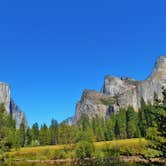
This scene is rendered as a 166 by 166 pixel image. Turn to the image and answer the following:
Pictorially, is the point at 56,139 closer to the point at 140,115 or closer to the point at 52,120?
the point at 52,120

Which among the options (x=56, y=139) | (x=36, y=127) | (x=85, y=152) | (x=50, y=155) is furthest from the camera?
(x=36, y=127)

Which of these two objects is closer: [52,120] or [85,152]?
[85,152]

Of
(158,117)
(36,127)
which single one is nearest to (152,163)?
(158,117)

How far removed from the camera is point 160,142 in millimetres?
10969

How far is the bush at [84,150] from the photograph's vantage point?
75438mm

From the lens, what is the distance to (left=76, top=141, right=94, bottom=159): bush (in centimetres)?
7544

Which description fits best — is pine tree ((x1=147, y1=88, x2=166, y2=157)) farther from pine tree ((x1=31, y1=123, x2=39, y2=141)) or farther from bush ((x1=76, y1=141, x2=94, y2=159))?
pine tree ((x1=31, y1=123, x2=39, y2=141))

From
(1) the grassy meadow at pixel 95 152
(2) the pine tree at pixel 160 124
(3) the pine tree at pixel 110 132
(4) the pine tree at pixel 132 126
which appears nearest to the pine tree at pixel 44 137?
(3) the pine tree at pixel 110 132

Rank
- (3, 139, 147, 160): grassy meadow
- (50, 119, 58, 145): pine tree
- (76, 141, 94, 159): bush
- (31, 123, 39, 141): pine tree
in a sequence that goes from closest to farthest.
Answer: (76, 141, 94, 159): bush < (3, 139, 147, 160): grassy meadow < (50, 119, 58, 145): pine tree < (31, 123, 39, 141): pine tree

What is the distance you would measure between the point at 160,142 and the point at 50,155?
2948 inches

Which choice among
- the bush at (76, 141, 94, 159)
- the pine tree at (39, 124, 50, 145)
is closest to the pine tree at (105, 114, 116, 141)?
the pine tree at (39, 124, 50, 145)

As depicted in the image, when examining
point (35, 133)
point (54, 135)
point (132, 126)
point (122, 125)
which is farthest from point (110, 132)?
point (35, 133)

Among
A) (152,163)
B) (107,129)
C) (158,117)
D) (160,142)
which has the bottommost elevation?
(152,163)

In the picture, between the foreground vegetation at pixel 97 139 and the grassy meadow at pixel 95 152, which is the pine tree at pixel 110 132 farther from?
the grassy meadow at pixel 95 152
